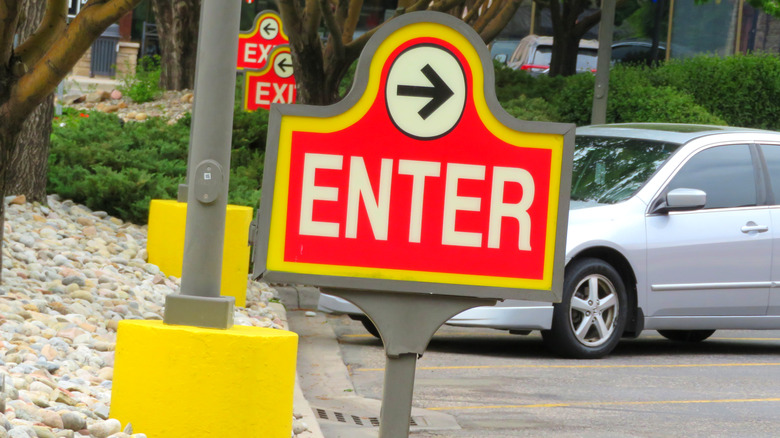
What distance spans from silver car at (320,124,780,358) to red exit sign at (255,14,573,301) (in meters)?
5.17

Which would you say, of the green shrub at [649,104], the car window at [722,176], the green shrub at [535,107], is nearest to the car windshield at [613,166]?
the car window at [722,176]

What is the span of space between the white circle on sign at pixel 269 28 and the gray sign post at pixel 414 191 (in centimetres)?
1864

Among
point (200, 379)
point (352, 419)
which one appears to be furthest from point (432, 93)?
point (352, 419)

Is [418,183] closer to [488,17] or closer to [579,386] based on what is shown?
[579,386]

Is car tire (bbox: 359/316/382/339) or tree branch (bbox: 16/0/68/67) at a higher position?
tree branch (bbox: 16/0/68/67)

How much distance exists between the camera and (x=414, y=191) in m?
2.63

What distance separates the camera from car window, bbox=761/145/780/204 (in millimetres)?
9000

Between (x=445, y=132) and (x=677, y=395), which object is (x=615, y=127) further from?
(x=445, y=132)

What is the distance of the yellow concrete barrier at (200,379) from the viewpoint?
4.00m

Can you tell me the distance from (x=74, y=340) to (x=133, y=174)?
5.13 meters

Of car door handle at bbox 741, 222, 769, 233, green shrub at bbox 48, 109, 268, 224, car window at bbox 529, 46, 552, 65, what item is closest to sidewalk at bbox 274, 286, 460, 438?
green shrub at bbox 48, 109, 268, 224

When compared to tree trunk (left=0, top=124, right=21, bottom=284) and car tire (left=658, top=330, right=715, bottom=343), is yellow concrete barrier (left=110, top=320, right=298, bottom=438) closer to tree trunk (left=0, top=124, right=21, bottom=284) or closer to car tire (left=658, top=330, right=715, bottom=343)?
tree trunk (left=0, top=124, right=21, bottom=284)

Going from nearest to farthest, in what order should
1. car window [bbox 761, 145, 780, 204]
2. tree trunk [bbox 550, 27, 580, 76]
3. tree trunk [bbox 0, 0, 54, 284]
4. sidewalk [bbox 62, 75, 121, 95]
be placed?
car window [bbox 761, 145, 780, 204] → tree trunk [bbox 0, 0, 54, 284] → tree trunk [bbox 550, 27, 580, 76] → sidewalk [bbox 62, 75, 121, 95]

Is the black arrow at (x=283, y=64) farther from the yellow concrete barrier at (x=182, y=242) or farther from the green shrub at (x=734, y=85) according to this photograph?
the yellow concrete barrier at (x=182, y=242)
